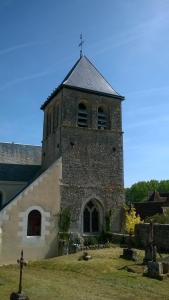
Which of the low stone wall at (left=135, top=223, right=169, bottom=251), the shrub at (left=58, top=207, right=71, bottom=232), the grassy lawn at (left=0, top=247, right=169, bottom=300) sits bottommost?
the grassy lawn at (left=0, top=247, right=169, bottom=300)

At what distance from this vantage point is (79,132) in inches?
776

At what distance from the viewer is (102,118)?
21.0 meters

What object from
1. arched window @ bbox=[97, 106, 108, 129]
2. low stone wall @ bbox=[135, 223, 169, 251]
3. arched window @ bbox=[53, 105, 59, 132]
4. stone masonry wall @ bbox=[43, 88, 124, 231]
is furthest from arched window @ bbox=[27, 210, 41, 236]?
arched window @ bbox=[97, 106, 108, 129]

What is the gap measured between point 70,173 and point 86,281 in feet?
29.2

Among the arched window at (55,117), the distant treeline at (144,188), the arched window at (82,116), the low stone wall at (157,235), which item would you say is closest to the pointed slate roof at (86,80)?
the arched window at (55,117)

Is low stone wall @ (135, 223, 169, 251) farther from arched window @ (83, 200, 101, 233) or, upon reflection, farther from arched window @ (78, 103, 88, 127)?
arched window @ (78, 103, 88, 127)

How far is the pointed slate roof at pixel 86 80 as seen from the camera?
67.4ft

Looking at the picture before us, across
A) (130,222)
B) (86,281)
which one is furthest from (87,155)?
(86,281)

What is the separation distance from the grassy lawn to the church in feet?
9.40

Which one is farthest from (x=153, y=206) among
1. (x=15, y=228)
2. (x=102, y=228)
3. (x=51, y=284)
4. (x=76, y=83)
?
(x=51, y=284)

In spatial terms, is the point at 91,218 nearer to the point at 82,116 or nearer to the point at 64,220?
the point at 64,220

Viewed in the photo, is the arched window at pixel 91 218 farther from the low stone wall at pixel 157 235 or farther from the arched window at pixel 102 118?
the arched window at pixel 102 118

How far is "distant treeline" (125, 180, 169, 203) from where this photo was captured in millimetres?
81000

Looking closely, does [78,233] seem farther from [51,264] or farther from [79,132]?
[79,132]
